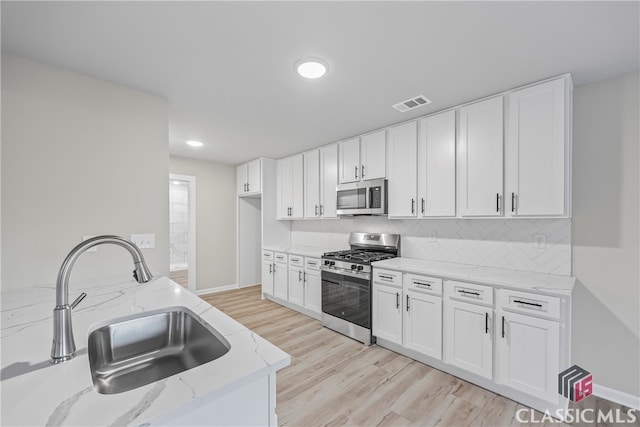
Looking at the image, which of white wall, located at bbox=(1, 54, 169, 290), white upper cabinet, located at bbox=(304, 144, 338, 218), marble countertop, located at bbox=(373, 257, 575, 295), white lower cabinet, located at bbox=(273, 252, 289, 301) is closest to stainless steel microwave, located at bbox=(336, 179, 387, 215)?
white upper cabinet, located at bbox=(304, 144, 338, 218)

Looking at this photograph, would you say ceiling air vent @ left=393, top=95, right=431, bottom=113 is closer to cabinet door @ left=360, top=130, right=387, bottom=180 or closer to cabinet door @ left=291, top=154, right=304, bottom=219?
cabinet door @ left=360, top=130, right=387, bottom=180

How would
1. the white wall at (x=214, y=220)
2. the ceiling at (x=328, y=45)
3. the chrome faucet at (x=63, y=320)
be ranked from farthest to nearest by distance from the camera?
the white wall at (x=214, y=220), the ceiling at (x=328, y=45), the chrome faucet at (x=63, y=320)

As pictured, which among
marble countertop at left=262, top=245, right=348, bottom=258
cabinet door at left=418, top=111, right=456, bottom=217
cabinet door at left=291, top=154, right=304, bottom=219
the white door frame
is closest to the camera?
cabinet door at left=418, top=111, right=456, bottom=217

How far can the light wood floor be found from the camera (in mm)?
1939

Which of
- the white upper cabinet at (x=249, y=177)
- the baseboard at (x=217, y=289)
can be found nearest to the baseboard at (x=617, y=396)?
the white upper cabinet at (x=249, y=177)

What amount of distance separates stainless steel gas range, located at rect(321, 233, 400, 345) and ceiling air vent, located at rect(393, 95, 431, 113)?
5.00 feet

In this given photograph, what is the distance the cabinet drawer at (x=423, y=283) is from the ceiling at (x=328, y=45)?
167 cm

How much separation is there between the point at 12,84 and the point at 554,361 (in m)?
4.12

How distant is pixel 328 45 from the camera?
1.77 meters

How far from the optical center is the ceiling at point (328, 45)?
148 cm

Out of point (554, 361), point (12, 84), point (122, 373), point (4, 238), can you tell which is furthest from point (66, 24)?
point (554, 361)

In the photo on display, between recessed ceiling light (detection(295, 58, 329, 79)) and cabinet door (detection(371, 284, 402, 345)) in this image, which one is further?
cabinet door (detection(371, 284, 402, 345))

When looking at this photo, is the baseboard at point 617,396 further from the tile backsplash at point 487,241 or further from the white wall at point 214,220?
the white wall at point 214,220

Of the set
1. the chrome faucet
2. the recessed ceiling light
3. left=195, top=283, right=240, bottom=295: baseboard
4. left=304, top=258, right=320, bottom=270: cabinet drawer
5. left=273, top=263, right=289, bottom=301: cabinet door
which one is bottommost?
left=195, top=283, right=240, bottom=295: baseboard
